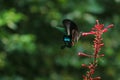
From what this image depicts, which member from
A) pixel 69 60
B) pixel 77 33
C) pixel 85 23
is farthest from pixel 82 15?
pixel 77 33

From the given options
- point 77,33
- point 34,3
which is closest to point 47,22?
point 34,3

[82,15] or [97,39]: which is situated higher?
[82,15]

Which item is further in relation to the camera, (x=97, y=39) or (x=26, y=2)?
(x=26, y=2)

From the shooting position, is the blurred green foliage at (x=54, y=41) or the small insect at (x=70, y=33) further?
the blurred green foliage at (x=54, y=41)

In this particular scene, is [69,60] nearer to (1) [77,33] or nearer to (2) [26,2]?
(2) [26,2]

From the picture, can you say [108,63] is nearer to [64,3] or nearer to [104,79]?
[104,79]
